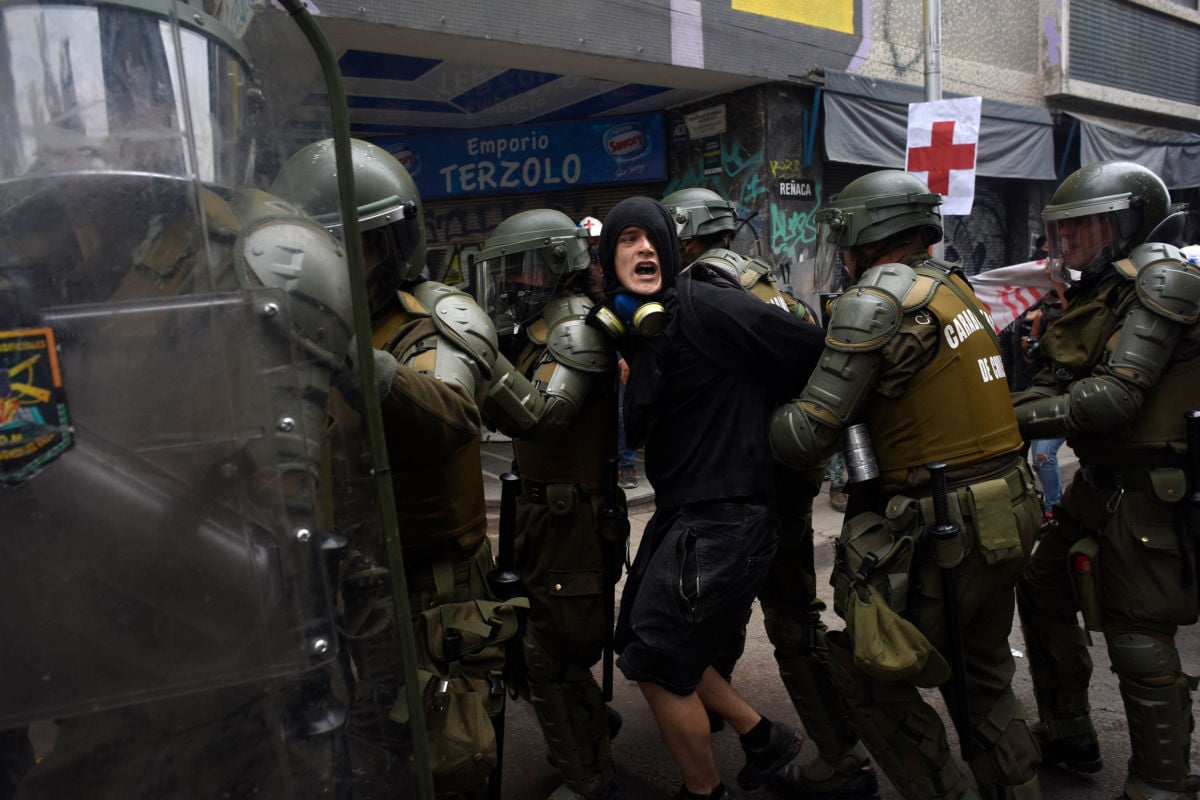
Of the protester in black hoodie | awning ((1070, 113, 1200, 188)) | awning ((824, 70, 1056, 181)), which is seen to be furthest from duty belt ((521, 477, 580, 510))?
awning ((1070, 113, 1200, 188))

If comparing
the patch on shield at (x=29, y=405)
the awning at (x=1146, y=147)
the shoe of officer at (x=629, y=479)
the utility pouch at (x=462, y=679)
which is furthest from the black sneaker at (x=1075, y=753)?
the awning at (x=1146, y=147)

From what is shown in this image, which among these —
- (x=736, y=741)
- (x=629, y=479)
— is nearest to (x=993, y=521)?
(x=736, y=741)

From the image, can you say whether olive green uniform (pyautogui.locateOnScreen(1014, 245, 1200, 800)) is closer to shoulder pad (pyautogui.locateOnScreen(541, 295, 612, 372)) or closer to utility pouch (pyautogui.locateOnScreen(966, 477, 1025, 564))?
utility pouch (pyautogui.locateOnScreen(966, 477, 1025, 564))

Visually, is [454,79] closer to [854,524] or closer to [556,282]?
[556,282]

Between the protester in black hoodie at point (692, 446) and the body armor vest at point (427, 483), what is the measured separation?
25.0 inches

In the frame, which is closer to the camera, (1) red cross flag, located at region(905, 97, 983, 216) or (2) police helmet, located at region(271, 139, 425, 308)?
(2) police helmet, located at region(271, 139, 425, 308)

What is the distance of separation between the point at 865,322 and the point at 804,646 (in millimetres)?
1309

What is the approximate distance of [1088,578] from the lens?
2.85m

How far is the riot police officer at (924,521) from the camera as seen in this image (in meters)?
2.45

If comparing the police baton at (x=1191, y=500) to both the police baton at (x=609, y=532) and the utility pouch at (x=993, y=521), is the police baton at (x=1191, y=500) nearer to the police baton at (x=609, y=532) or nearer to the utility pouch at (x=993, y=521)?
the utility pouch at (x=993, y=521)

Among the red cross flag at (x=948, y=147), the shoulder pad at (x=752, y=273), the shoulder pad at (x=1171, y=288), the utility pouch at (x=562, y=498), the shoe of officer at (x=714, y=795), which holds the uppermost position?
the red cross flag at (x=948, y=147)

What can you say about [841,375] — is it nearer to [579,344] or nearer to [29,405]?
[579,344]

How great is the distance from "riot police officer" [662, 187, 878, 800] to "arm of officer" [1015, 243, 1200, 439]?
35.0 inches

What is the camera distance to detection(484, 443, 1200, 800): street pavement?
10.3 ft
